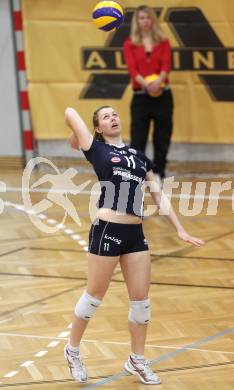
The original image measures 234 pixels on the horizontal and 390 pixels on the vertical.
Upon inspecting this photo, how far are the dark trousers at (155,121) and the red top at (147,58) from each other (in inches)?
12.1

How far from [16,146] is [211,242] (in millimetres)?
5230

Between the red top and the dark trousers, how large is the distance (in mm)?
308

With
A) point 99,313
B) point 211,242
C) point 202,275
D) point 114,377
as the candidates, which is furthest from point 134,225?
point 211,242

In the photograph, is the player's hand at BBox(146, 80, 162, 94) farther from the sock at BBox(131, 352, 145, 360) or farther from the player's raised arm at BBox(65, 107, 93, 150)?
the sock at BBox(131, 352, 145, 360)

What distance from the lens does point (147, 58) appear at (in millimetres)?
12711

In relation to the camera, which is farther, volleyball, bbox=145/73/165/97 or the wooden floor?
volleyball, bbox=145/73/165/97

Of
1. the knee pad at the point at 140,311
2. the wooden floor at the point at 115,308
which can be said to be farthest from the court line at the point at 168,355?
the knee pad at the point at 140,311

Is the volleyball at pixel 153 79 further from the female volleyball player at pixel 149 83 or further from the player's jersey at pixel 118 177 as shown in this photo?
the player's jersey at pixel 118 177

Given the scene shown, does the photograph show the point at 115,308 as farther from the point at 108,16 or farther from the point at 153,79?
the point at 153,79

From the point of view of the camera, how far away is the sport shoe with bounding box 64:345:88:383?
6707 mm

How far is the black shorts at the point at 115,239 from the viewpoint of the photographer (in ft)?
21.3

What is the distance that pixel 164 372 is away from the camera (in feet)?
22.5

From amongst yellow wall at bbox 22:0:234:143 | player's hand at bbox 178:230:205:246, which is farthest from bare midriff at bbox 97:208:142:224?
yellow wall at bbox 22:0:234:143

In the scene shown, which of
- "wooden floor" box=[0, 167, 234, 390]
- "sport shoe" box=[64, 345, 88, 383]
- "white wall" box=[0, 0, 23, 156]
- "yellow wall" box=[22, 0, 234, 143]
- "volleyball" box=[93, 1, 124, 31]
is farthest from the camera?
"white wall" box=[0, 0, 23, 156]
